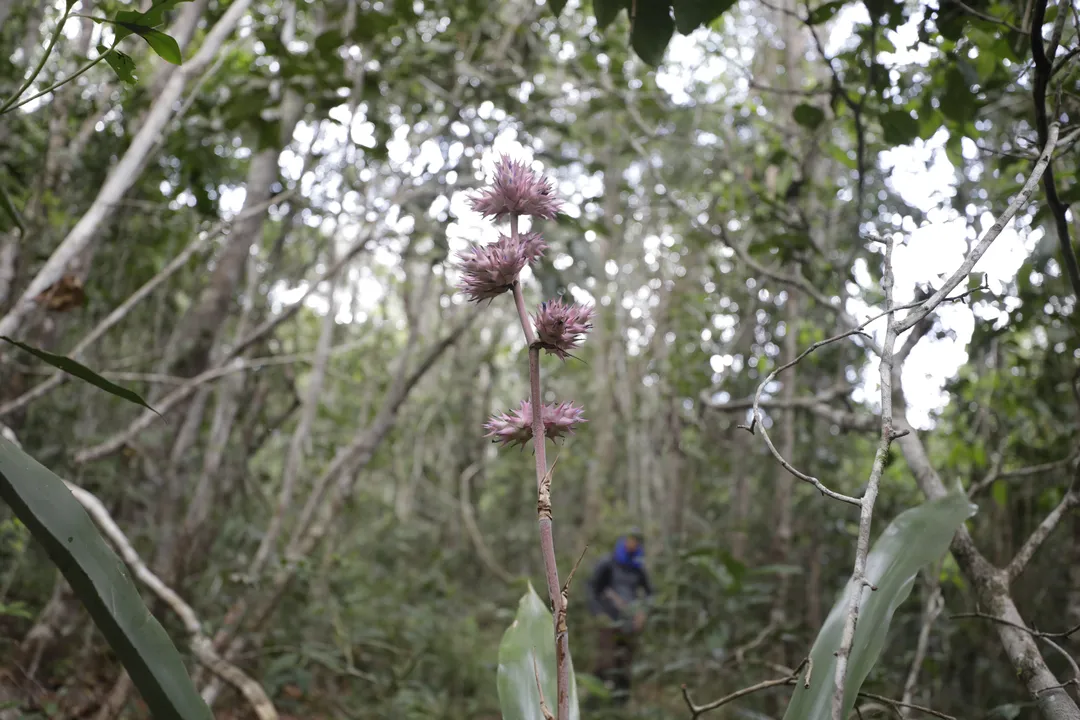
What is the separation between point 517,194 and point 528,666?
612mm

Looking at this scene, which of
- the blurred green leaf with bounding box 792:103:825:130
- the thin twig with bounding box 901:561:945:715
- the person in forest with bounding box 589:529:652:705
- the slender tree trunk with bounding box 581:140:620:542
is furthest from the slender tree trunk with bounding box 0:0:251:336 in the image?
the slender tree trunk with bounding box 581:140:620:542

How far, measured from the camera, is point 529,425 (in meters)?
0.80

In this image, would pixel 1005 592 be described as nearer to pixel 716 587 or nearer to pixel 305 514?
pixel 305 514

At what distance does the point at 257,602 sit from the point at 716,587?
2847 millimetres

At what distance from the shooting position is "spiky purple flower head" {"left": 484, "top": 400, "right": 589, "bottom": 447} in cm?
79

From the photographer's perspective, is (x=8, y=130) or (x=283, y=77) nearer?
(x=283, y=77)

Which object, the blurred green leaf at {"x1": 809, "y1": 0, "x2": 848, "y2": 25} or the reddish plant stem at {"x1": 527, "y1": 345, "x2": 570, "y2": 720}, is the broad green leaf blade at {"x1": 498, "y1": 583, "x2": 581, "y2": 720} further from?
the blurred green leaf at {"x1": 809, "y1": 0, "x2": 848, "y2": 25}

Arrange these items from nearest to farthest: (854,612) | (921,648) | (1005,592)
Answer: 1. (854,612)
2. (1005,592)
3. (921,648)

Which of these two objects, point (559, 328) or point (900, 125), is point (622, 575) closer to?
point (900, 125)

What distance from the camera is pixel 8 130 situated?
11.3ft

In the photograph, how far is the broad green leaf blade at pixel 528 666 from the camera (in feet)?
3.04

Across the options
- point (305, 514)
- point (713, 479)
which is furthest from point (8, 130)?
point (713, 479)

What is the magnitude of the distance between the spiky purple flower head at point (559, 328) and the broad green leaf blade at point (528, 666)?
1.33ft

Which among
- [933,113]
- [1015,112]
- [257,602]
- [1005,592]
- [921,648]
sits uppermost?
[1015,112]
